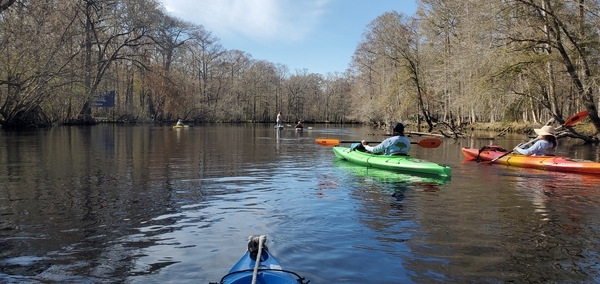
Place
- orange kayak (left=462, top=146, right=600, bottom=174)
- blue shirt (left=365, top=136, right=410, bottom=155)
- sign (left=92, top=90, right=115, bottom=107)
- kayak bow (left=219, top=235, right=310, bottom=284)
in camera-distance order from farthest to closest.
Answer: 1. sign (left=92, top=90, right=115, bottom=107)
2. blue shirt (left=365, top=136, right=410, bottom=155)
3. orange kayak (left=462, top=146, right=600, bottom=174)
4. kayak bow (left=219, top=235, right=310, bottom=284)

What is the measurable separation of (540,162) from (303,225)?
898cm

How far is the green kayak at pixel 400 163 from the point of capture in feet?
34.4

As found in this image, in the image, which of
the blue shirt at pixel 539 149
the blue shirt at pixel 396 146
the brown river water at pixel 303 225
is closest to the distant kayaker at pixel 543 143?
the blue shirt at pixel 539 149

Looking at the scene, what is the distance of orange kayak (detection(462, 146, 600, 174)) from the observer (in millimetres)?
11352

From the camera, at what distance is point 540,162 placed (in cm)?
1241

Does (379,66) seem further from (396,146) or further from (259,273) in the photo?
(259,273)

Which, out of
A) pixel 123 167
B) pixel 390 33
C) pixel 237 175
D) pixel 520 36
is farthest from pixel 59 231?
pixel 390 33

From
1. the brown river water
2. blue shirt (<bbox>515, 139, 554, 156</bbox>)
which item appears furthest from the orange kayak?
the brown river water

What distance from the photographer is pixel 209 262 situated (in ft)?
15.8

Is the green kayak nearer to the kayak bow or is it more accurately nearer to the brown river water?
the brown river water

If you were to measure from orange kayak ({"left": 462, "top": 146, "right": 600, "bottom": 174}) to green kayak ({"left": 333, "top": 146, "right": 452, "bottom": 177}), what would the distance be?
368 centimetres

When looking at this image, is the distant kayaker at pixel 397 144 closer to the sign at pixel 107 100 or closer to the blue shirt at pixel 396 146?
the blue shirt at pixel 396 146

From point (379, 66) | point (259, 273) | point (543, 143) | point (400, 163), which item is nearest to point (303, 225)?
point (259, 273)

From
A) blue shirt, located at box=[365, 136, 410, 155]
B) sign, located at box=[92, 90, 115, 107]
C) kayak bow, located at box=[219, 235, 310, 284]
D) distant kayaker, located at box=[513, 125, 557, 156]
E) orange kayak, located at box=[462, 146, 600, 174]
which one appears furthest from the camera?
sign, located at box=[92, 90, 115, 107]
